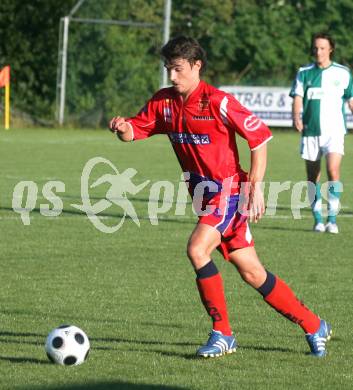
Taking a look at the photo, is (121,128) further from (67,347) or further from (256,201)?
(67,347)

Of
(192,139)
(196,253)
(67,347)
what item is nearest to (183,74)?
(192,139)

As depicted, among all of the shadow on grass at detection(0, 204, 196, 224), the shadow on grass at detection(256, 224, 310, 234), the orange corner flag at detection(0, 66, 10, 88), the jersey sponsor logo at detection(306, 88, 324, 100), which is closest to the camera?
the shadow on grass at detection(256, 224, 310, 234)

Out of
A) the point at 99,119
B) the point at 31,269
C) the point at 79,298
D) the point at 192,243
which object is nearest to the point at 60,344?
the point at 192,243

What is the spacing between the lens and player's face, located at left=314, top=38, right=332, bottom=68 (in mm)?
12969

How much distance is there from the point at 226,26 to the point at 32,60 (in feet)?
32.0

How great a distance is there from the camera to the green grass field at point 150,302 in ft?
21.8

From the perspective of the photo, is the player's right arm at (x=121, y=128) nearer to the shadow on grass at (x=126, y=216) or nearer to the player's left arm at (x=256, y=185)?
the player's left arm at (x=256, y=185)

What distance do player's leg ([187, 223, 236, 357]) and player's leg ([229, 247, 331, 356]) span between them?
0.53 ft

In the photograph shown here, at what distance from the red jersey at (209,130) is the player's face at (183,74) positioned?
Answer: 0.07 meters

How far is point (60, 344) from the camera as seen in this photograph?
6.76 meters

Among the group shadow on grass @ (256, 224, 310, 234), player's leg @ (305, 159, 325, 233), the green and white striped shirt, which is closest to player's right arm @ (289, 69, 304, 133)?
the green and white striped shirt

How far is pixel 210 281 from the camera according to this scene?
23.5 ft

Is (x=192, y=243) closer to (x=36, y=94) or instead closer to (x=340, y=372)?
(x=340, y=372)

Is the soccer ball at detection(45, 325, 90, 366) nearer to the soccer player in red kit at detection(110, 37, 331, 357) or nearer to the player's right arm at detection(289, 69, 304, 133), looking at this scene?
the soccer player in red kit at detection(110, 37, 331, 357)
